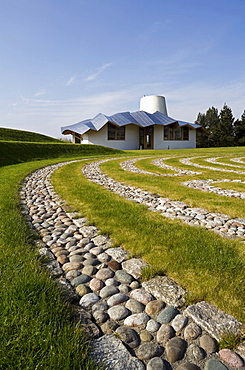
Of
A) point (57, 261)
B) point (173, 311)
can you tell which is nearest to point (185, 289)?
point (173, 311)

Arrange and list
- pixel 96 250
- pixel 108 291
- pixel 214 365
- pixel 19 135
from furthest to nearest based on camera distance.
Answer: pixel 19 135 → pixel 96 250 → pixel 108 291 → pixel 214 365

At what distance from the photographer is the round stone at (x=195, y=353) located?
1.84 m

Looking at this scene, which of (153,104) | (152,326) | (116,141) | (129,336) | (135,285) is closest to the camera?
(129,336)

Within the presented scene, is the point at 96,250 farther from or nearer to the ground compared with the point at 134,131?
nearer to the ground

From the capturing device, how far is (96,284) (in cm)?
279

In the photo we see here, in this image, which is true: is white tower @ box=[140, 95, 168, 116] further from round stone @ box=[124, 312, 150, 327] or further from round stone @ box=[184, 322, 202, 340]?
round stone @ box=[184, 322, 202, 340]

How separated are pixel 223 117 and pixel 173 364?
72.3 meters

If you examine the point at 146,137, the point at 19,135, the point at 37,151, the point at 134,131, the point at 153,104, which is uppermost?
the point at 153,104

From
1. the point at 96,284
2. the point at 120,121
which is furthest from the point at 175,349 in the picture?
the point at 120,121

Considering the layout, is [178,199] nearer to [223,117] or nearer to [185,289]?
[185,289]

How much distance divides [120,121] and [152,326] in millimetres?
47254

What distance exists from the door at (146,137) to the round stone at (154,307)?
50.3 m

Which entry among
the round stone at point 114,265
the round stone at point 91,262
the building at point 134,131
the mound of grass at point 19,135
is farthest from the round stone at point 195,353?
the building at point 134,131

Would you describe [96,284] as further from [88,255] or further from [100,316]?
[88,255]
